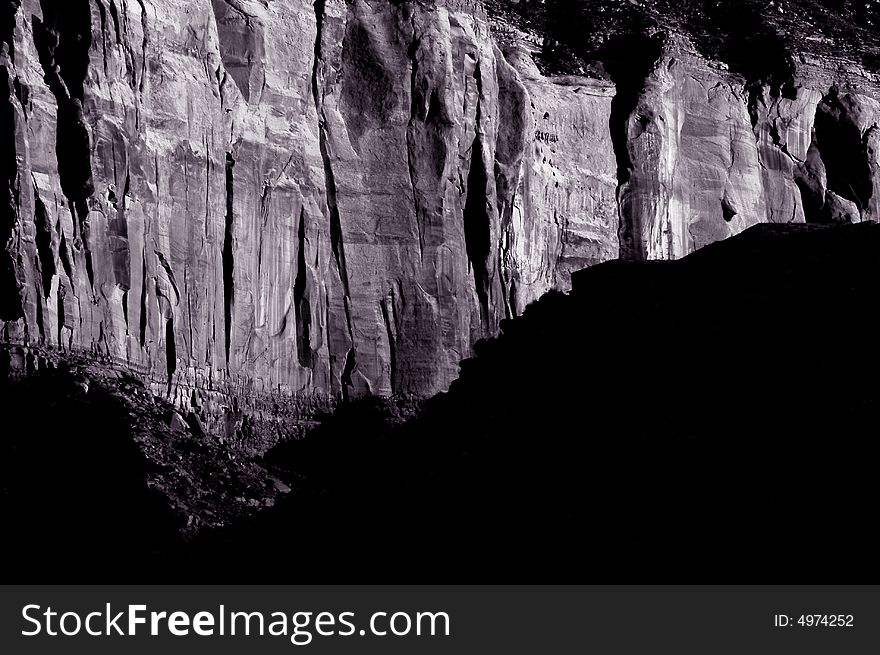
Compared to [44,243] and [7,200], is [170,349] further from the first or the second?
[7,200]

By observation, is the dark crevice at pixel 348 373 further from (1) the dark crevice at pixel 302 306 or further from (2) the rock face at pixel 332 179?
(1) the dark crevice at pixel 302 306

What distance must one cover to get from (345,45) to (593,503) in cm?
4230

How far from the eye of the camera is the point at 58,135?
6981 centimetres

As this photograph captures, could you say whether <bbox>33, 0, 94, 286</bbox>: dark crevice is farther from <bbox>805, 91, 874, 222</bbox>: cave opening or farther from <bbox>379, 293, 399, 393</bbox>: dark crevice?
<bbox>805, 91, 874, 222</bbox>: cave opening

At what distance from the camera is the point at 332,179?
262 ft

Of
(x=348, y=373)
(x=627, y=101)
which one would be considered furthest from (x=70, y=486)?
(x=627, y=101)


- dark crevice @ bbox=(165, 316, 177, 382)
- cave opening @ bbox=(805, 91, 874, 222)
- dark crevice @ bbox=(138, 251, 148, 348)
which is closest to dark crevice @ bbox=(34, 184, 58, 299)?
dark crevice @ bbox=(138, 251, 148, 348)

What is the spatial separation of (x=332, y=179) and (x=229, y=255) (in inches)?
247

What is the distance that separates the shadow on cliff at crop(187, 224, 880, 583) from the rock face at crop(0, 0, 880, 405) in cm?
2097

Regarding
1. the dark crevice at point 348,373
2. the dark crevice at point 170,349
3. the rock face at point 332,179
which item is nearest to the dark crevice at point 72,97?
the rock face at point 332,179

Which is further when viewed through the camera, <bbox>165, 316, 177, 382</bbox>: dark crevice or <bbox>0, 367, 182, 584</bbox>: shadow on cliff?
<bbox>165, 316, 177, 382</bbox>: dark crevice

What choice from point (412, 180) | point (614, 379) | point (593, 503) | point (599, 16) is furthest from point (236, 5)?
point (593, 503)

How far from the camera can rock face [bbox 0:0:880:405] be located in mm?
69812

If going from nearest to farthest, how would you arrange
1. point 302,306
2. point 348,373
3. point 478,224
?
point 302,306 → point 348,373 → point 478,224
